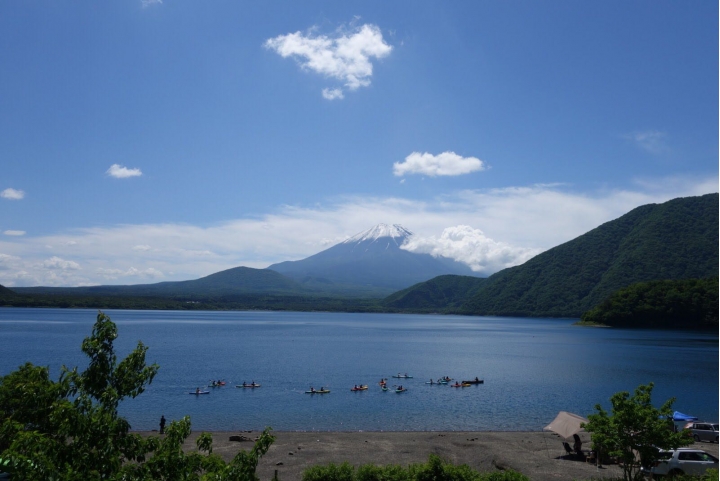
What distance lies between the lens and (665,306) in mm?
125625

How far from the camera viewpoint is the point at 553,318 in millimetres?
190125

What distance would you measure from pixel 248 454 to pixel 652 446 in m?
14.6

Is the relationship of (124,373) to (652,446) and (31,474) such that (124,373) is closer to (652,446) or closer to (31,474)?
(31,474)

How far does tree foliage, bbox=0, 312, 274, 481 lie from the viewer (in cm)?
623

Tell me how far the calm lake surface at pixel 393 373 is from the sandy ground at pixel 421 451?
4801 mm

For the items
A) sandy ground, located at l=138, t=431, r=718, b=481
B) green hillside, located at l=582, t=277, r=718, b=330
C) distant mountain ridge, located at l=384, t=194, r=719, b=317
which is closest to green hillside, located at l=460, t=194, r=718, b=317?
distant mountain ridge, located at l=384, t=194, r=719, b=317

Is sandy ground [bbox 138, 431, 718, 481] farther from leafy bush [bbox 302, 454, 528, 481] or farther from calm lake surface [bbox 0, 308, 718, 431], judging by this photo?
leafy bush [bbox 302, 454, 528, 481]

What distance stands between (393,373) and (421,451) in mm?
36699

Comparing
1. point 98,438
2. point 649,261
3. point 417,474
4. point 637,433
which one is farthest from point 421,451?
point 649,261

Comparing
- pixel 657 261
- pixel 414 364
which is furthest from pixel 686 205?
pixel 414 364

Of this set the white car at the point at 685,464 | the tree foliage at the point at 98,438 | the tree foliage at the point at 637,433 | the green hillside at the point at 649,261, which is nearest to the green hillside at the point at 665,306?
the green hillside at the point at 649,261

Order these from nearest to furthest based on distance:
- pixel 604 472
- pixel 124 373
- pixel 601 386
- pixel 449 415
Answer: pixel 124 373 → pixel 604 472 → pixel 449 415 → pixel 601 386

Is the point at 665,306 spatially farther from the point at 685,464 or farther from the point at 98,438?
the point at 98,438

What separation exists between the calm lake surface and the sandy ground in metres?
4.80
